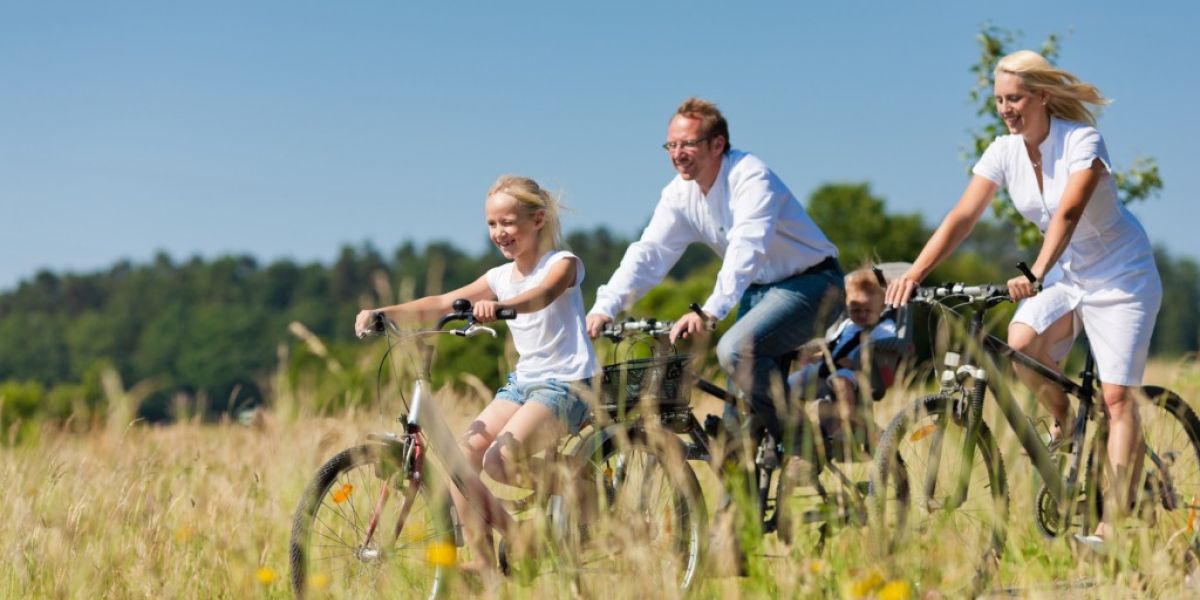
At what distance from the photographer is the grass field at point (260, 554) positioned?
3996 mm

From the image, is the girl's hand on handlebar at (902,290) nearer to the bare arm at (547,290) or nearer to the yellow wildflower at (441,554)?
the bare arm at (547,290)

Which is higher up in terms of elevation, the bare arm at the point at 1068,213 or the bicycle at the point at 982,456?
the bare arm at the point at 1068,213

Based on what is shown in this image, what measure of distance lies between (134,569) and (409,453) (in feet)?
3.46

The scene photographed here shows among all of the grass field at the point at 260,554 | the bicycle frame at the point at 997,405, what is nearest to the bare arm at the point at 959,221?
the bicycle frame at the point at 997,405

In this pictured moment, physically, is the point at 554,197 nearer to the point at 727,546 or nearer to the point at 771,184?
the point at 771,184

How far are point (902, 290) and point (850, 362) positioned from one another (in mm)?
1062

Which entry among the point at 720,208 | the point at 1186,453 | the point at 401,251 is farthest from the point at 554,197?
the point at 401,251

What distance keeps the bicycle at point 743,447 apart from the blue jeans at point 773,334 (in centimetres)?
8

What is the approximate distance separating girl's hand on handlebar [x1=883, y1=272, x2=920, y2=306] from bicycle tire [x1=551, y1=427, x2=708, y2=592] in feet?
2.97

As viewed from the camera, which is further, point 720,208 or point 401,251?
point 401,251

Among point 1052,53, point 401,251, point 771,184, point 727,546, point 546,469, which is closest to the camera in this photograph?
point 727,546

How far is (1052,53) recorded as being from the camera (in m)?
17.0

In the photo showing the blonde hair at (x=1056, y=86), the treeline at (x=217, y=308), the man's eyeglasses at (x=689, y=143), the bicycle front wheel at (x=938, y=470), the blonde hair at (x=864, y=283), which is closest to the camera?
the bicycle front wheel at (x=938, y=470)

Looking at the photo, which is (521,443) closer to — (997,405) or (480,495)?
(480,495)
